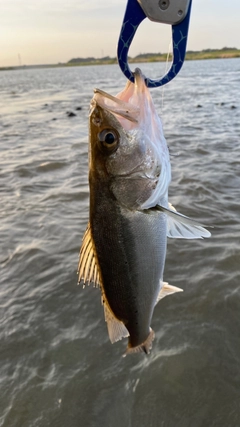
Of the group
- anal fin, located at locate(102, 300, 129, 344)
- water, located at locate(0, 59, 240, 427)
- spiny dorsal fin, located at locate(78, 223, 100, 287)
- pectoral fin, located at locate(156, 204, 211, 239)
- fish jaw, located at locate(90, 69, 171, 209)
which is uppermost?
fish jaw, located at locate(90, 69, 171, 209)

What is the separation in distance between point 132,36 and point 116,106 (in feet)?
1.18

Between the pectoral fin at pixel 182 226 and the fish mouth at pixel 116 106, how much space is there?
1.75ft

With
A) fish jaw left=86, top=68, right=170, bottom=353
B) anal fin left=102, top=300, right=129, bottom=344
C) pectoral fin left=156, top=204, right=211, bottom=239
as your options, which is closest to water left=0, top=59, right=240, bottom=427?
fish jaw left=86, top=68, right=170, bottom=353

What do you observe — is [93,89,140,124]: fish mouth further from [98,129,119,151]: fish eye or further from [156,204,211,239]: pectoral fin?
[156,204,211,239]: pectoral fin

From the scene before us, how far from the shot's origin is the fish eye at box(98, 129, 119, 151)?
2125 millimetres

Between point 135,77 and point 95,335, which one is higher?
point 135,77

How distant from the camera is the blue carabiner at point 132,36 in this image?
2.00 meters

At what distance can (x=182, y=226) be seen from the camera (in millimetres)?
2275

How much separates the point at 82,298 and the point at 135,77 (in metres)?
3.39

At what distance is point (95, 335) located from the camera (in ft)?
14.2

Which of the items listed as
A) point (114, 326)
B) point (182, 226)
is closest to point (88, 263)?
point (114, 326)

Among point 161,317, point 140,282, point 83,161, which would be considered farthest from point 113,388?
point 83,161

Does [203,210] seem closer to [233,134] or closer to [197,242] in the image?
[197,242]

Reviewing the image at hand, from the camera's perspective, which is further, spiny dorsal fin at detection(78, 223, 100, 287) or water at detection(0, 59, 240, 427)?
water at detection(0, 59, 240, 427)
